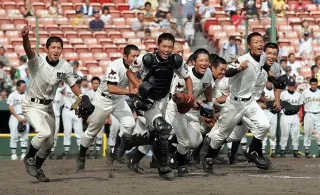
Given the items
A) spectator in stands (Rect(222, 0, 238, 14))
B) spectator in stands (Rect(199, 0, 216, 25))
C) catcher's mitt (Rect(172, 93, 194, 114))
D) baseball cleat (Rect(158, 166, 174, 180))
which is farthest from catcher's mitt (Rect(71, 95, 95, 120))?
spectator in stands (Rect(222, 0, 238, 14))

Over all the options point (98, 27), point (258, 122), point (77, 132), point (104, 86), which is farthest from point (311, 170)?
point (98, 27)

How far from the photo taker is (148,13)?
25266mm

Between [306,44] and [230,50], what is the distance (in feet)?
7.77

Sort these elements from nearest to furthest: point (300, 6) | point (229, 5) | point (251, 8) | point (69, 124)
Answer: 1. point (69, 124)
2. point (251, 8)
3. point (229, 5)
4. point (300, 6)

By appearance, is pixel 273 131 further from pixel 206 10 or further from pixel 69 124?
pixel 69 124

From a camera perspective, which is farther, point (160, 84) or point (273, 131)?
point (273, 131)

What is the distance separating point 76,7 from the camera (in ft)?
85.0

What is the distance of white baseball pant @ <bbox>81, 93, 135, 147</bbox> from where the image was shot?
639 inches

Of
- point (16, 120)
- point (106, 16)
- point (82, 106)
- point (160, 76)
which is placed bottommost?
point (16, 120)

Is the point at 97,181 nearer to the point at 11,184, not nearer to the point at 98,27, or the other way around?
the point at 11,184

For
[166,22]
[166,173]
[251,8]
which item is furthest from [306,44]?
[166,173]

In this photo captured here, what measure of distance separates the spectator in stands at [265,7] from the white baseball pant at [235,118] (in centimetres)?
879

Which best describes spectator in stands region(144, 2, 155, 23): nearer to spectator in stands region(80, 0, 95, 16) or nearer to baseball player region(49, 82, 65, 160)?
spectator in stands region(80, 0, 95, 16)

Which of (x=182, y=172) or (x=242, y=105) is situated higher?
(x=242, y=105)
